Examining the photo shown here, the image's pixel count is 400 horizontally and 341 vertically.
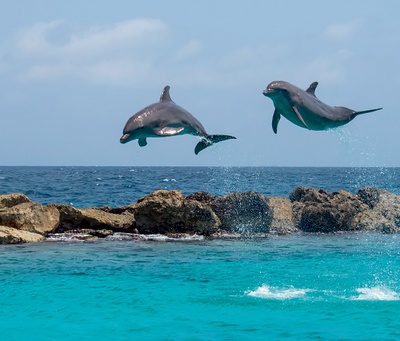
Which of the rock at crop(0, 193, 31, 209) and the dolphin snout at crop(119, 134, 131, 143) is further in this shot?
the rock at crop(0, 193, 31, 209)

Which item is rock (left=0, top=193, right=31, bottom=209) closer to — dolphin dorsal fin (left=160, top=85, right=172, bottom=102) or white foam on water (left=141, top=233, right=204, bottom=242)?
white foam on water (left=141, top=233, right=204, bottom=242)

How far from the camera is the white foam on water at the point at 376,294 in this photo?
13.0m

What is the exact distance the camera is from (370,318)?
37.5ft

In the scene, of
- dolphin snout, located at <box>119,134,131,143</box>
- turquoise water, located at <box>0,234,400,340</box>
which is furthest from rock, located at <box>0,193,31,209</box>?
dolphin snout, located at <box>119,134,131,143</box>

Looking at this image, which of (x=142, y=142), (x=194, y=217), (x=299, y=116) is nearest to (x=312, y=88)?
(x=299, y=116)

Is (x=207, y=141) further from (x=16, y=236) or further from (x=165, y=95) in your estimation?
(x=16, y=236)

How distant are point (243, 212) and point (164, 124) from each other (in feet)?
39.0

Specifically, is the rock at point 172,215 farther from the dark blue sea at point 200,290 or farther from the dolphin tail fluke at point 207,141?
the dolphin tail fluke at point 207,141

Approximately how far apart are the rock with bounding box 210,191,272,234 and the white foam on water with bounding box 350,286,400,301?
8839mm

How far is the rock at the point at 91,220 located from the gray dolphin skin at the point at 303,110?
11406 mm

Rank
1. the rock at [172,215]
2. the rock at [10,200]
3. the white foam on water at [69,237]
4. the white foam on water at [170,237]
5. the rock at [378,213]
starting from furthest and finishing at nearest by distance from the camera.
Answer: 1. the rock at [378,213]
2. the rock at [10,200]
3. the rock at [172,215]
4. the white foam on water at [170,237]
5. the white foam on water at [69,237]

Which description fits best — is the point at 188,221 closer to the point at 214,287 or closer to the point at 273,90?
the point at 214,287

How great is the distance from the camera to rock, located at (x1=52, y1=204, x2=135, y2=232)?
68.8ft

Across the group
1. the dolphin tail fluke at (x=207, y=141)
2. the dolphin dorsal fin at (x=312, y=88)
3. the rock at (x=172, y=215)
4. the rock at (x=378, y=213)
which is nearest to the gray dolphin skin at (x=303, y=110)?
the dolphin dorsal fin at (x=312, y=88)
